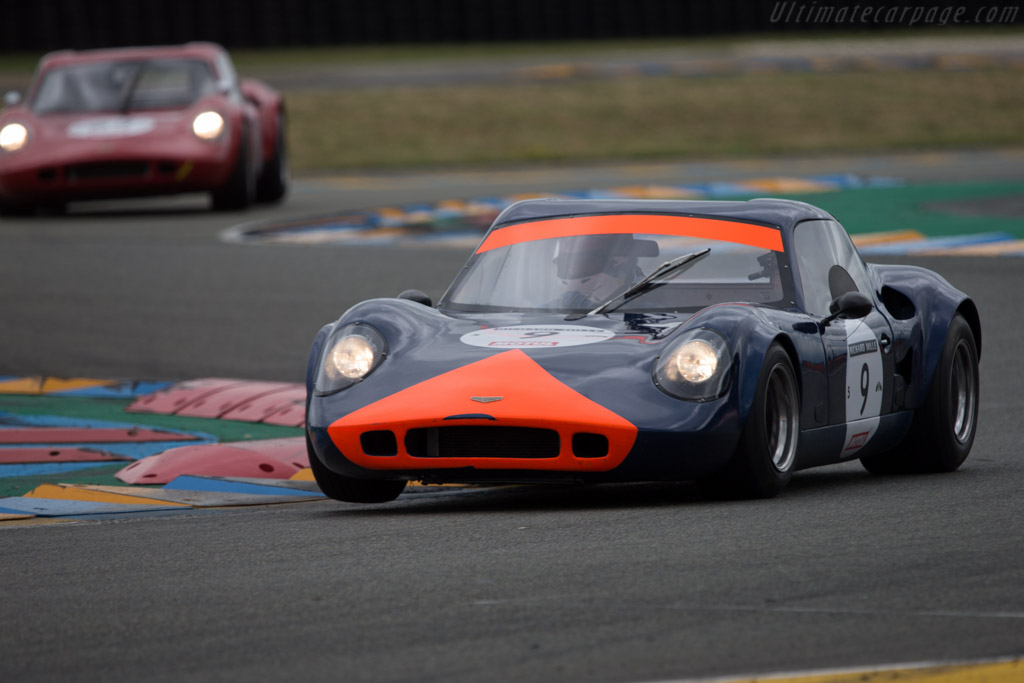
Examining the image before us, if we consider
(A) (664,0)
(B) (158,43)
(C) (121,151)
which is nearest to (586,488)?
(C) (121,151)

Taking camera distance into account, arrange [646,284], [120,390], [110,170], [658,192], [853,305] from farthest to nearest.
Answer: [658,192] < [110,170] < [120,390] < [646,284] < [853,305]

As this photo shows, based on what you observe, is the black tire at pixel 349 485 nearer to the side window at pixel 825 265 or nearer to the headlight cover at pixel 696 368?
the headlight cover at pixel 696 368

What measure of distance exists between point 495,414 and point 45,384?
504 cm

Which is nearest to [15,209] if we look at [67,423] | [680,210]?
[67,423]

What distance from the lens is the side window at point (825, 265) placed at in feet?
22.8

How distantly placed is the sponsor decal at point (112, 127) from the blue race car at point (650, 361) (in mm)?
10055

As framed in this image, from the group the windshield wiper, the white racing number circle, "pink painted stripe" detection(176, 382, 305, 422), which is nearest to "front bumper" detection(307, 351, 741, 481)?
the white racing number circle

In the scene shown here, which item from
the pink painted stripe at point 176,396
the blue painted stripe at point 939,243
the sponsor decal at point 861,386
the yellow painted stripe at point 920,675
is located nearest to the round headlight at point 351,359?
the sponsor decal at point 861,386

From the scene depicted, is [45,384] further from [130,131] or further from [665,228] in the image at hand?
[130,131]

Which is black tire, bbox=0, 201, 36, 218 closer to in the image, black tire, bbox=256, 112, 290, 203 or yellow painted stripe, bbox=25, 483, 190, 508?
black tire, bbox=256, 112, 290, 203

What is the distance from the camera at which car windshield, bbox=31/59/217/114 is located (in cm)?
1733

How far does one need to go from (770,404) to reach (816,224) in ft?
4.38

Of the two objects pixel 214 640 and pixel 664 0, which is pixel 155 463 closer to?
pixel 214 640

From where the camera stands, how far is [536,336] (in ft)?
20.9
